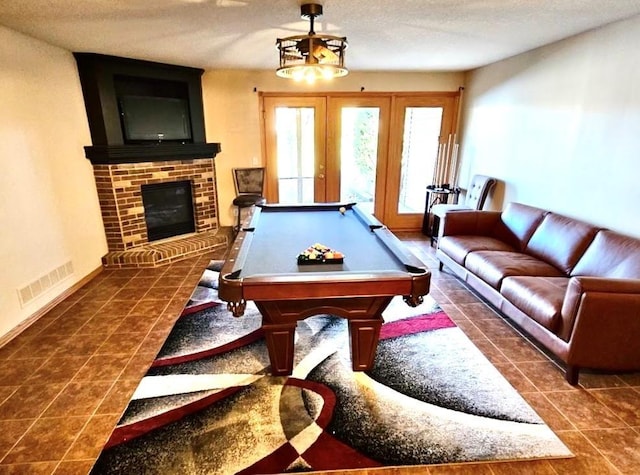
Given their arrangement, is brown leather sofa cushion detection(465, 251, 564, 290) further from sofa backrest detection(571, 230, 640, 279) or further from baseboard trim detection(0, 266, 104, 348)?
baseboard trim detection(0, 266, 104, 348)

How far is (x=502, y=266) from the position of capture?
3.14 m

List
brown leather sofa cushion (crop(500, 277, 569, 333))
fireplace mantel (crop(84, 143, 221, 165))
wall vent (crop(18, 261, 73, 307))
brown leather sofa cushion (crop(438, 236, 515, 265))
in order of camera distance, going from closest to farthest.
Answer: brown leather sofa cushion (crop(500, 277, 569, 333))
wall vent (crop(18, 261, 73, 307))
brown leather sofa cushion (crop(438, 236, 515, 265))
fireplace mantel (crop(84, 143, 221, 165))

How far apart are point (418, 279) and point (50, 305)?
139 inches

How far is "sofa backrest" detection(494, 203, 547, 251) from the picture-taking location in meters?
3.70

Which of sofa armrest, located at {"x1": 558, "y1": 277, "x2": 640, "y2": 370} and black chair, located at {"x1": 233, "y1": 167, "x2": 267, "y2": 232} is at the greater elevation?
black chair, located at {"x1": 233, "y1": 167, "x2": 267, "y2": 232}

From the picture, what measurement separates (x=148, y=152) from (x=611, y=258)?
5059 millimetres

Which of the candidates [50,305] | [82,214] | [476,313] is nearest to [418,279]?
[476,313]

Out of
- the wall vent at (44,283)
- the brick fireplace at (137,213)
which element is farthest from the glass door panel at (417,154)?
the wall vent at (44,283)

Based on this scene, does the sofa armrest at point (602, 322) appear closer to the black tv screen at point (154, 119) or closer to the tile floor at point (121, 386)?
the tile floor at point (121, 386)

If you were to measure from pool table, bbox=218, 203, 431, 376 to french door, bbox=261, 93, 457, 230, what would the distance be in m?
2.86

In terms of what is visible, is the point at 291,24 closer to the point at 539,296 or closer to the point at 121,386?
the point at 539,296

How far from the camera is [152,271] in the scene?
171 inches

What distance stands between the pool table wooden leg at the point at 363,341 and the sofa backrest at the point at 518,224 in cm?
232

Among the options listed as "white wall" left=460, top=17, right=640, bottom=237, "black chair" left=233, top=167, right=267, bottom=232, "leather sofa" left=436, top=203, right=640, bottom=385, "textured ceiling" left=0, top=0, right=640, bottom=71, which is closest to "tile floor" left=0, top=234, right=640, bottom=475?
"leather sofa" left=436, top=203, right=640, bottom=385
